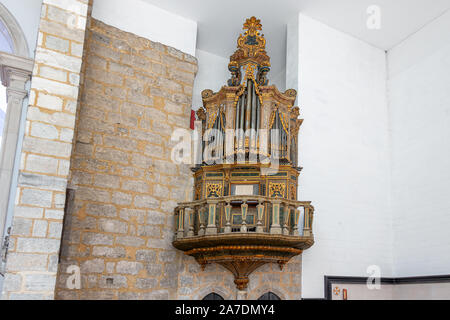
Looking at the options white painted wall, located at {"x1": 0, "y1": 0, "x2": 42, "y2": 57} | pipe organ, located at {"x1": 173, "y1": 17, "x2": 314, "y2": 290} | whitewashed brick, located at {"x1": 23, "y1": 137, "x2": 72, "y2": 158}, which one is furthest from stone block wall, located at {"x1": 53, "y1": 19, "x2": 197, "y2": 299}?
whitewashed brick, located at {"x1": 23, "y1": 137, "x2": 72, "y2": 158}

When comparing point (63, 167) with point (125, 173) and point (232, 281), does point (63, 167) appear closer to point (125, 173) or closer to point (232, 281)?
point (125, 173)

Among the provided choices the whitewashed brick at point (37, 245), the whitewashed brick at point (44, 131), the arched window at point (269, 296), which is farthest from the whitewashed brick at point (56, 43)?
the arched window at point (269, 296)

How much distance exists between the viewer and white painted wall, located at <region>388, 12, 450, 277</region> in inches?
292

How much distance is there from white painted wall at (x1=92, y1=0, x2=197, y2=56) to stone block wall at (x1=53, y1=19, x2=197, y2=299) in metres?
0.21

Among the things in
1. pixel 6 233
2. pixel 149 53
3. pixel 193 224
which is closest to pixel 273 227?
pixel 193 224

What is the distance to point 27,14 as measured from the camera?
24.9 feet

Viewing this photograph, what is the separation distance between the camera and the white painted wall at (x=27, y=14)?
297 inches

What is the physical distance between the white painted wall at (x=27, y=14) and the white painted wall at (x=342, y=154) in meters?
4.33

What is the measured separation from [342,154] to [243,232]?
2.83 metres

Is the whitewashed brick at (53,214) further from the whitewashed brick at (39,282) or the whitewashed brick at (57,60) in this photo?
the whitewashed brick at (57,60)
